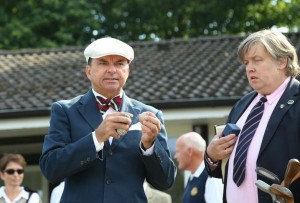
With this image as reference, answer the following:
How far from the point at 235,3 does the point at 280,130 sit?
23.9 meters

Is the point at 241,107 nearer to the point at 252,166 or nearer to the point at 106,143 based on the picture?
the point at 252,166

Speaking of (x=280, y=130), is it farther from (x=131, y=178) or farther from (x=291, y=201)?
(x=131, y=178)

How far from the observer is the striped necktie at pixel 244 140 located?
161 inches

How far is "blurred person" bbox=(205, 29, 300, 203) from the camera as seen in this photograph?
13.0 feet

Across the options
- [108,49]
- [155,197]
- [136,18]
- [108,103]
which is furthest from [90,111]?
[136,18]

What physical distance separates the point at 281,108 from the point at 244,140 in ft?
0.83

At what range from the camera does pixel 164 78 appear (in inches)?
576

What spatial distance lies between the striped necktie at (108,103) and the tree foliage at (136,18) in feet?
70.1

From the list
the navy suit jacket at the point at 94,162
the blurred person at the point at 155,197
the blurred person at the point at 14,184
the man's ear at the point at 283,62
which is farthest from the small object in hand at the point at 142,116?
the blurred person at the point at 14,184

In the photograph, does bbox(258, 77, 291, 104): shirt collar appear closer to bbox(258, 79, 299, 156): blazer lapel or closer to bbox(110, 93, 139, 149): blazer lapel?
bbox(258, 79, 299, 156): blazer lapel

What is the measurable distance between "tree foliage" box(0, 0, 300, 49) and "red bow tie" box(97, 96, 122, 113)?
21.4 metres

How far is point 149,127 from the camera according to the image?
4.07 meters

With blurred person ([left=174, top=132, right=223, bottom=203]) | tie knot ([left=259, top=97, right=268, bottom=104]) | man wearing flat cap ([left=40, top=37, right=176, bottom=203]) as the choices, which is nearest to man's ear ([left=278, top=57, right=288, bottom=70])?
tie knot ([left=259, top=97, right=268, bottom=104])

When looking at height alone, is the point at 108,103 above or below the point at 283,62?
below
